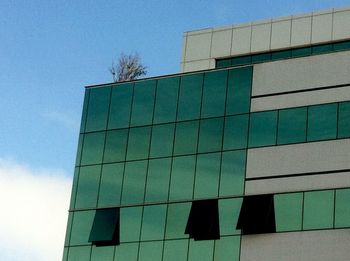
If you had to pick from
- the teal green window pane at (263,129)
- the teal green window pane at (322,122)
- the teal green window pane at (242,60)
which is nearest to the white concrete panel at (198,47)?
the teal green window pane at (242,60)

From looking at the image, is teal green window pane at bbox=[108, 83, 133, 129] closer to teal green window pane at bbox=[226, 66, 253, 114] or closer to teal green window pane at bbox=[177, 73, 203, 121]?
teal green window pane at bbox=[177, 73, 203, 121]

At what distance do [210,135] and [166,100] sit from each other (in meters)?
3.88

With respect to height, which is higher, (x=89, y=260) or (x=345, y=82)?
(x=345, y=82)

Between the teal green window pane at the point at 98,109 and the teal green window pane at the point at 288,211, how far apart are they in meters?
12.3

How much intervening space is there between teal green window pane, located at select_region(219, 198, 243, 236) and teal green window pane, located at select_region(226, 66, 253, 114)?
496cm

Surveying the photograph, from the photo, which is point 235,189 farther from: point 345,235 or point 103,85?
point 103,85

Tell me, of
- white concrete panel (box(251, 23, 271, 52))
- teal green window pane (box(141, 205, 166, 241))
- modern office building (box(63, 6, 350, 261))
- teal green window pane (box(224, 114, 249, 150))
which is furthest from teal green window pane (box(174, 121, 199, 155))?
white concrete panel (box(251, 23, 271, 52))

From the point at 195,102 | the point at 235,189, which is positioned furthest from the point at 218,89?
the point at 235,189

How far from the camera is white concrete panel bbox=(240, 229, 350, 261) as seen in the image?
4072 centimetres

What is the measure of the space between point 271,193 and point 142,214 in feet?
24.2

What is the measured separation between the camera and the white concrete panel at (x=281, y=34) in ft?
168

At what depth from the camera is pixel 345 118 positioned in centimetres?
4309

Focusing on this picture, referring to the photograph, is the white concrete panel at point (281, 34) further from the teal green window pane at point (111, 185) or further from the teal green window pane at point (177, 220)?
the teal green window pane at point (177, 220)

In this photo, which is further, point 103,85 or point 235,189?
point 103,85
